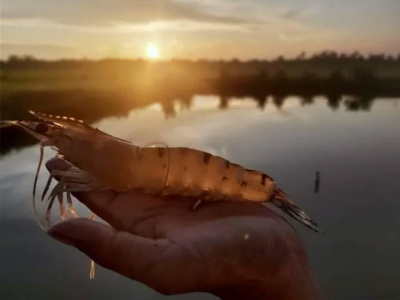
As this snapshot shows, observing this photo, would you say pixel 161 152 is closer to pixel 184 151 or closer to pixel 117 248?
pixel 184 151

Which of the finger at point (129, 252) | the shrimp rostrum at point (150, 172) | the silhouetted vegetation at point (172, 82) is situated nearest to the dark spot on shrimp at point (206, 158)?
the shrimp rostrum at point (150, 172)

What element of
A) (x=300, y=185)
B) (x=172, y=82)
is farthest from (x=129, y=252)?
(x=300, y=185)

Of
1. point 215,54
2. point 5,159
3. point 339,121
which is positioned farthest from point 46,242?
point 339,121

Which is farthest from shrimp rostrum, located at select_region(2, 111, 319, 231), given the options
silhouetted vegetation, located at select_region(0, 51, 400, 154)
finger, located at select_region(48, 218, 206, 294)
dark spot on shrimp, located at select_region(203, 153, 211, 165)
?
silhouetted vegetation, located at select_region(0, 51, 400, 154)

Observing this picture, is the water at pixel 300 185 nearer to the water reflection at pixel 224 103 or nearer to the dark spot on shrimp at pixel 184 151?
the water reflection at pixel 224 103

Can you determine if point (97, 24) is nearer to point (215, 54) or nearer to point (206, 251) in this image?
point (215, 54)

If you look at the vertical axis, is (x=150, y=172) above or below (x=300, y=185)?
above
